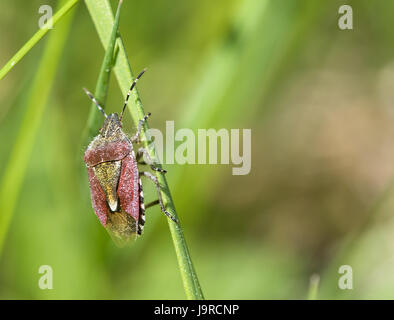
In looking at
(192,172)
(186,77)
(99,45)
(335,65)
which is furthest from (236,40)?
(335,65)

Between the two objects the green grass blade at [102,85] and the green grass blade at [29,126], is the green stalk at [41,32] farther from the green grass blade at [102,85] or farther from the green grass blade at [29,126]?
the green grass blade at [29,126]

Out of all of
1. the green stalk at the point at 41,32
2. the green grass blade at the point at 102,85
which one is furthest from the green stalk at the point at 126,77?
the green stalk at the point at 41,32

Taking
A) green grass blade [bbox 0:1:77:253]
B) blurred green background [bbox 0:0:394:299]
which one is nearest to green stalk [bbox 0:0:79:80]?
green grass blade [bbox 0:1:77:253]

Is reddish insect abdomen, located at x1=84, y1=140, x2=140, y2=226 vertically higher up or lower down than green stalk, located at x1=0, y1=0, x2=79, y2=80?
lower down

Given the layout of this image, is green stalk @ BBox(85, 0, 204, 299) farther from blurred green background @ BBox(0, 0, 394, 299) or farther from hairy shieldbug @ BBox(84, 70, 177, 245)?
blurred green background @ BBox(0, 0, 394, 299)

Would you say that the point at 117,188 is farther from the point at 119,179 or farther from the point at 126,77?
the point at 126,77

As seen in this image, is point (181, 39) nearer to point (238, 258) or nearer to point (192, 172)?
point (192, 172)
